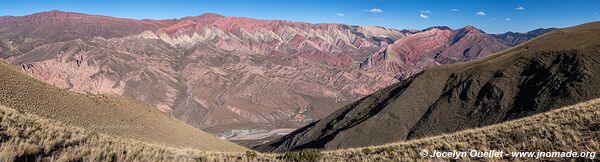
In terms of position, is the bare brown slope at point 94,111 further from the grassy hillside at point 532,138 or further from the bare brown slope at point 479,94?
the bare brown slope at point 479,94

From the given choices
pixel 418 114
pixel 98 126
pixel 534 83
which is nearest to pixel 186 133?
pixel 98 126

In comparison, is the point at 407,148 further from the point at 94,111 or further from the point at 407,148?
the point at 94,111

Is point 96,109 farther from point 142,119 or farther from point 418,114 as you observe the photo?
point 418,114

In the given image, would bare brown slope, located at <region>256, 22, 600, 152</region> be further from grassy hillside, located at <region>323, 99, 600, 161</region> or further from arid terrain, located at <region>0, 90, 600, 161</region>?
arid terrain, located at <region>0, 90, 600, 161</region>

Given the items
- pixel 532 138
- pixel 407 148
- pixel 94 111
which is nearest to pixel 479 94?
pixel 94 111

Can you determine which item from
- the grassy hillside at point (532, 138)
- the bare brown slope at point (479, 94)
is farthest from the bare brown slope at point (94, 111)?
the bare brown slope at point (479, 94)
